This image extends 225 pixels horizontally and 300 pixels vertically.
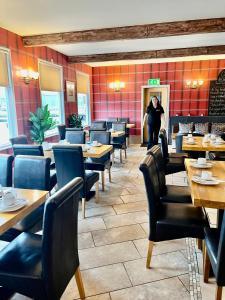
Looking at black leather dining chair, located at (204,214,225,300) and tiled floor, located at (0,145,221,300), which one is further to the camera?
tiled floor, located at (0,145,221,300)

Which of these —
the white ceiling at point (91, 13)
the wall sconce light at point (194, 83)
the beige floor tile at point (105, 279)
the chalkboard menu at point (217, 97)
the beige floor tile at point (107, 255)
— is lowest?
the beige floor tile at point (105, 279)

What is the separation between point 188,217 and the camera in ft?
6.32

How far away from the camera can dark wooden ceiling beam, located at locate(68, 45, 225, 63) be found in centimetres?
563

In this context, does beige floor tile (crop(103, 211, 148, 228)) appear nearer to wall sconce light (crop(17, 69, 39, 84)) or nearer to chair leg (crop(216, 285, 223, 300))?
chair leg (crop(216, 285, 223, 300))

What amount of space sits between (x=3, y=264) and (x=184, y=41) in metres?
5.28

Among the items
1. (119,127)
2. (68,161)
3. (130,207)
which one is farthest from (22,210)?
(119,127)

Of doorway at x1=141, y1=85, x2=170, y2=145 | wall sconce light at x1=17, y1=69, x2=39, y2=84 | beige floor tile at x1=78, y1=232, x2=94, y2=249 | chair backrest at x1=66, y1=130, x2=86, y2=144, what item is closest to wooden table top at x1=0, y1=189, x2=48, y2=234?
beige floor tile at x1=78, y1=232, x2=94, y2=249

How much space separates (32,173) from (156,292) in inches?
54.3

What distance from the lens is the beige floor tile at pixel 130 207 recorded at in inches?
→ 124

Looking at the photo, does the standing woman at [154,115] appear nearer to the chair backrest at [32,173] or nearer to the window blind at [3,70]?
the window blind at [3,70]

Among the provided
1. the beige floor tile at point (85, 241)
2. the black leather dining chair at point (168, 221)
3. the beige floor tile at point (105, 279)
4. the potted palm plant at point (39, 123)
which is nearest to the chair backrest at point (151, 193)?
the black leather dining chair at point (168, 221)

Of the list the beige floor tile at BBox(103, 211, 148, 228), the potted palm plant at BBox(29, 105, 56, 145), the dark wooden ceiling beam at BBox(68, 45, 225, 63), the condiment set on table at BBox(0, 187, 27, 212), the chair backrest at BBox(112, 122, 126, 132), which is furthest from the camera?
the chair backrest at BBox(112, 122, 126, 132)

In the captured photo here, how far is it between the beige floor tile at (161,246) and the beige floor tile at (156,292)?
0.39 m

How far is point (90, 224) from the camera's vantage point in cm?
279
